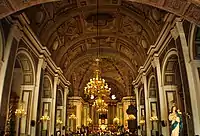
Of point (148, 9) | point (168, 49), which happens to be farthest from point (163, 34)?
point (148, 9)

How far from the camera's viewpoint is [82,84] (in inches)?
948

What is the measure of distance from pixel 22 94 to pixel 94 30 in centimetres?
664

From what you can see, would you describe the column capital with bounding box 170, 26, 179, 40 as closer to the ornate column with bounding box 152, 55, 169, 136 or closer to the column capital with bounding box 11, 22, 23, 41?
the ornate column with bounding box 152, 55, 169, 136

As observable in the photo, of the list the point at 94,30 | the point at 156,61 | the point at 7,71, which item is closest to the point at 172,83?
the point at 156,61

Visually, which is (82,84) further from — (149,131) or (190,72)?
(190,72)

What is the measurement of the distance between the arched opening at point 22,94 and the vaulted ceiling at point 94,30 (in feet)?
5.32

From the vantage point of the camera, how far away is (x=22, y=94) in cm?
1161

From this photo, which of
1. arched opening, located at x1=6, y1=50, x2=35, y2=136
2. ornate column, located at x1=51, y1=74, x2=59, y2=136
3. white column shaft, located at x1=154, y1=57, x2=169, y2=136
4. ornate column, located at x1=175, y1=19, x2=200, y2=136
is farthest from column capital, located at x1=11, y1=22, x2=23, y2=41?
white column shaft, located at x1=154, y1=57, x2=169, y2=136

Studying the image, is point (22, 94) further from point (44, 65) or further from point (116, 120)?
point (116, 120)

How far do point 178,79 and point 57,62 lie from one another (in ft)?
26.7

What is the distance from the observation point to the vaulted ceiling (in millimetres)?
12234

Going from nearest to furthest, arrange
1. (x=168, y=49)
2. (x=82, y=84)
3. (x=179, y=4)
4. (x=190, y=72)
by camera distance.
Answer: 1. (x=179, y=4)
2. (x=190, y=72)
3. (x=168, y=49)
4. (x=82, y=84)

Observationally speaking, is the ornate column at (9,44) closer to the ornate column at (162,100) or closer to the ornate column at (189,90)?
the ornate column at (189,90)

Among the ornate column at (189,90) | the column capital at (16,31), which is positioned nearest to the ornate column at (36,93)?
the column capital at (16,31)
